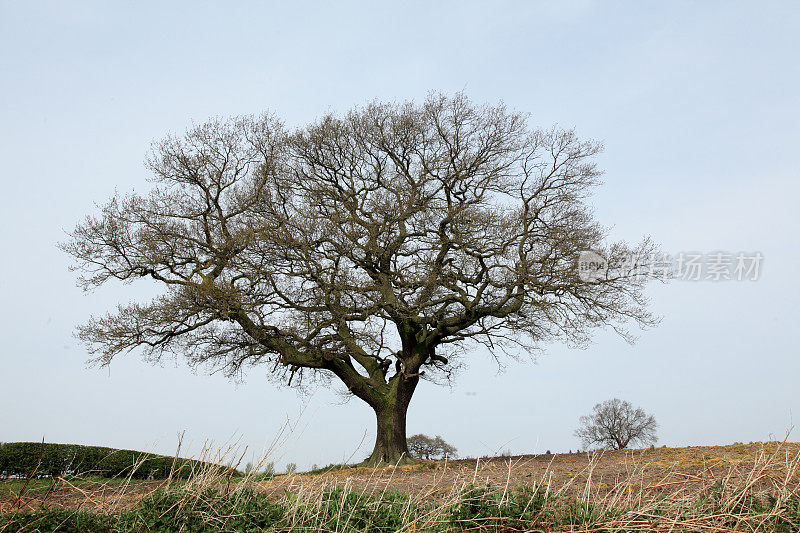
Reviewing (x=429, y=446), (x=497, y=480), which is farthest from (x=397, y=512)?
(x=429, y=446)

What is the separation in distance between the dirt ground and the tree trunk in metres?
1.00

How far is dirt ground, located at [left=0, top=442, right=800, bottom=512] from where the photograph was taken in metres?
4.81

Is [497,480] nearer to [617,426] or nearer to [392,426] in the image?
[392,426]

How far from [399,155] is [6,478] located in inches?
456

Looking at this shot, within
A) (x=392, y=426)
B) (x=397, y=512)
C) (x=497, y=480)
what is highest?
(x=392, y=426)

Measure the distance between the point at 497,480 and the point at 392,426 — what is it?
731 cm

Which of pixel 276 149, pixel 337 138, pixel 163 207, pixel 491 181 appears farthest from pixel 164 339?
pixel 491 181

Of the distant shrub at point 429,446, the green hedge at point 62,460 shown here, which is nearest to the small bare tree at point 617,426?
the distant shrub at point 429,446

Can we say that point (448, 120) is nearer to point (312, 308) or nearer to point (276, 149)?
point (276, 149)

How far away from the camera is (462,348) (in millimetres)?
15305

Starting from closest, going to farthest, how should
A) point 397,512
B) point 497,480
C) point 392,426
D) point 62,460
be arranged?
1. point 397,512
2. point 497,480
3. point 62,460
4. point 392,426

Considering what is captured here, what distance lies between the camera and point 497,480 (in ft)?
22.9

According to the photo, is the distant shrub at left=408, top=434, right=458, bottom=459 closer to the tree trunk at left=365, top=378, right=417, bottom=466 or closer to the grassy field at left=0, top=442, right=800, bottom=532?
the tree trunk at left=365, top=378, right=417, bottom=466

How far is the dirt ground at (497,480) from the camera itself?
4.81 meters
